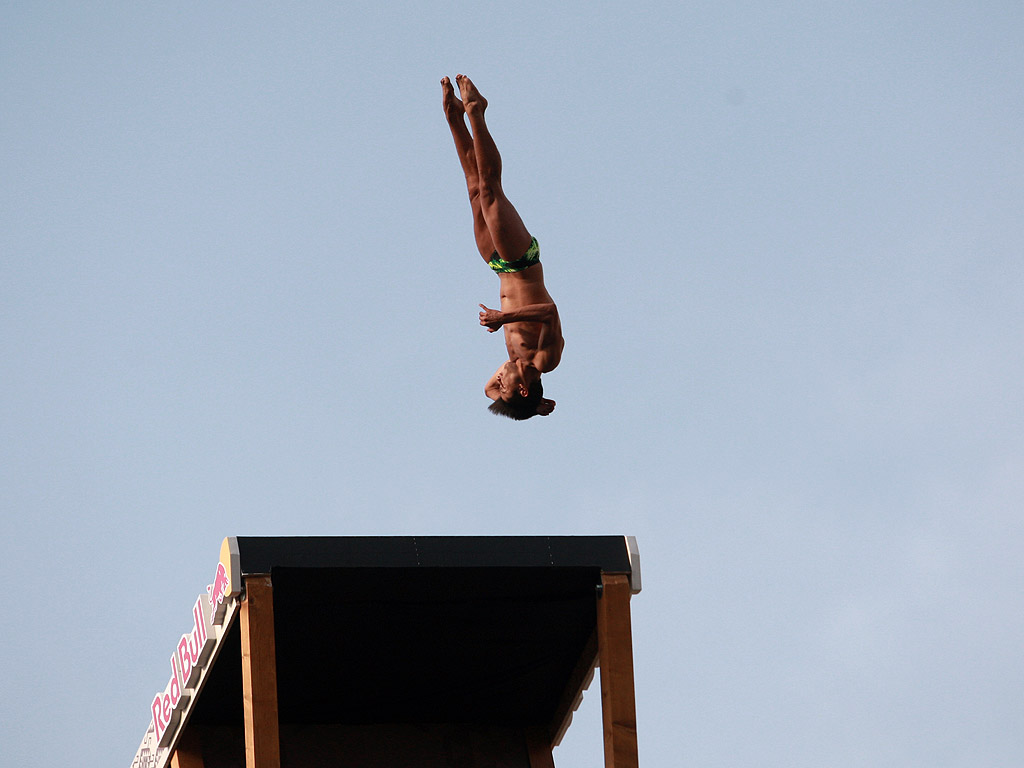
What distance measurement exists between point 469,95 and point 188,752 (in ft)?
18.9

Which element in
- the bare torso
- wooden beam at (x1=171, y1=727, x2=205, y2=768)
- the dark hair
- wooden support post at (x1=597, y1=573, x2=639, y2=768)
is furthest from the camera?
the dark hair

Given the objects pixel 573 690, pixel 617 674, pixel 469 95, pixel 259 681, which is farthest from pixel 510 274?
pixel 259 681

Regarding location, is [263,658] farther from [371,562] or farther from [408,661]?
[408,661]

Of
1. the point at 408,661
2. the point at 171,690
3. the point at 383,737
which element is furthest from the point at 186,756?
the point at 408,661

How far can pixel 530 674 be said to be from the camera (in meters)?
12.1

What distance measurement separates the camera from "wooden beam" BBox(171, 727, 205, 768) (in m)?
12.7

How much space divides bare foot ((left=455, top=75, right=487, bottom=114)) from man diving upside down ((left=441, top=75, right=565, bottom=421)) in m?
0.22

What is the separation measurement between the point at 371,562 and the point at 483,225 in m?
3.85

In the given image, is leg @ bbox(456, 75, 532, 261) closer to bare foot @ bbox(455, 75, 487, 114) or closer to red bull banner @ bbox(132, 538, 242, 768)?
bare foot @ bbox(455, 75, 487, 114)

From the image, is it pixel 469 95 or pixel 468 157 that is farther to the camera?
Answer: pixel 468 157

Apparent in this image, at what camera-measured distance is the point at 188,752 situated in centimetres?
1278

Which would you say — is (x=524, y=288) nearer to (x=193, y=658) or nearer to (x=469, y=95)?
(x=469, y=95)

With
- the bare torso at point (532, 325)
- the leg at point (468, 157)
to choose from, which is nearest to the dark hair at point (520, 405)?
the bare torso at point (532, 325)

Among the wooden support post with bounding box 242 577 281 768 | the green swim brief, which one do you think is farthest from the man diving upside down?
the wooden support post with bounding box 242 577 281 768
